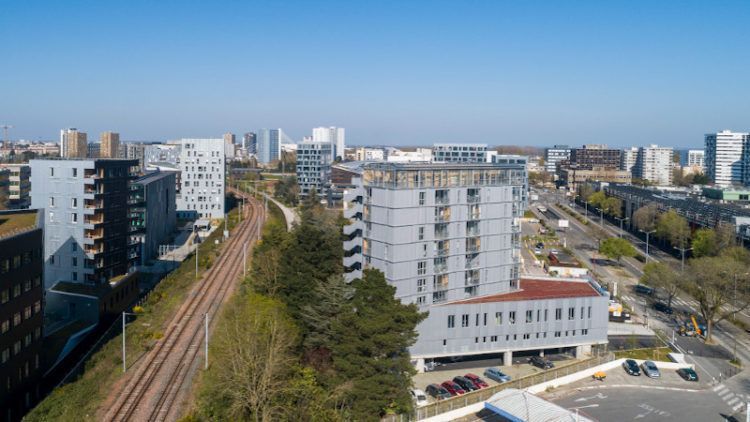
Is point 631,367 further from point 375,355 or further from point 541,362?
point 375,355

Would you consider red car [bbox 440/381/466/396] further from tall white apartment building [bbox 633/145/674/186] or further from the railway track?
tall white apartment building [bbox 633/145/674/186]

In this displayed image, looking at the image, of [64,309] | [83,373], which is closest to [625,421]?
[83,373]

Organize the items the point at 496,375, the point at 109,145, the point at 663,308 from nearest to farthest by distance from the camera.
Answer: the point at 496,375 → the point at 663,308 → the point at 109,145

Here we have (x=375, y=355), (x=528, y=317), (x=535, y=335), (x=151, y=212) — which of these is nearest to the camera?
(x=375, y=355)

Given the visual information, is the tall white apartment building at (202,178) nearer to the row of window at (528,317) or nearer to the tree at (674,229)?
the tree at (674,229)

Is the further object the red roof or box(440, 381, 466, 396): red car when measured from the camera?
the red roof

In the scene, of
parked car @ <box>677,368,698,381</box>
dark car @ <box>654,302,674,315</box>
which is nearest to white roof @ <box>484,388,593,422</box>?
parked car @ <box>677,368,698,381</box>

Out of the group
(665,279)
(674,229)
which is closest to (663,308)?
(665,279)
